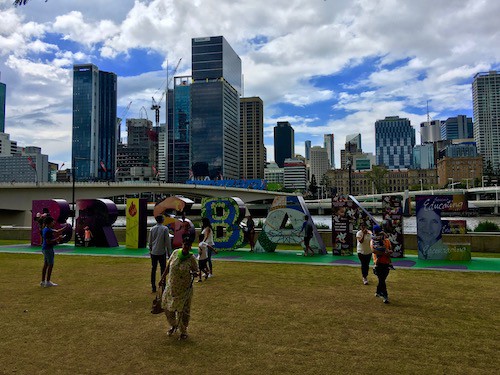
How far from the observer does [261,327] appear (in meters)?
7.50

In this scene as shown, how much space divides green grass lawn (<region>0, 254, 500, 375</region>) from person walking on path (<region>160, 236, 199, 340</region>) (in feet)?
1.02

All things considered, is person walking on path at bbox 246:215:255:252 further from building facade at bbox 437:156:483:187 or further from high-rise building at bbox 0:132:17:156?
high-rise building at bbox 0:132:17:156

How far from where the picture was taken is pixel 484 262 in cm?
1588

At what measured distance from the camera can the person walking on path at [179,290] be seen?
22.5 feet

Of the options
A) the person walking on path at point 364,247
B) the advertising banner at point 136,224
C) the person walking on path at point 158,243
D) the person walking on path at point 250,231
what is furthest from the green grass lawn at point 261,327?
the advertising banner at point 136,224

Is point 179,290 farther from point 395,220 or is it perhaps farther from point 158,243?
point 395,220

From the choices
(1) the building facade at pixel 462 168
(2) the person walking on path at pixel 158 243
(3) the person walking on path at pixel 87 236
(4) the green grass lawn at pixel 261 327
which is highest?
(1) the building facade at pixel 462 168

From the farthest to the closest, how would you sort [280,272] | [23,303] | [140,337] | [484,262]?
[484,262] → [280,272] → [23,303] → [140,337]

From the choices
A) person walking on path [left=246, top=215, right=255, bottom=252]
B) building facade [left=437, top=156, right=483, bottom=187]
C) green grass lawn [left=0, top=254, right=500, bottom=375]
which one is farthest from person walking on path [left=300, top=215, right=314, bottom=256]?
building facade [left=437, top=156, right=483, bottom=187]

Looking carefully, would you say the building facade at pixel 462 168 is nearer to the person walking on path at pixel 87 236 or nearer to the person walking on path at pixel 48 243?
the person walking on path at pixel 87 236

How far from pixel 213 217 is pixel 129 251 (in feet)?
16.0

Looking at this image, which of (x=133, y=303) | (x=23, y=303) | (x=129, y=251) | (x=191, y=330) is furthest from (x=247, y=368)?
(x=129, y=251)

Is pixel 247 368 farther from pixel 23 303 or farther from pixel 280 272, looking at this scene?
pixel 280 272

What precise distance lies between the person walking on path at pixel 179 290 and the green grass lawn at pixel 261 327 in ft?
1.02
